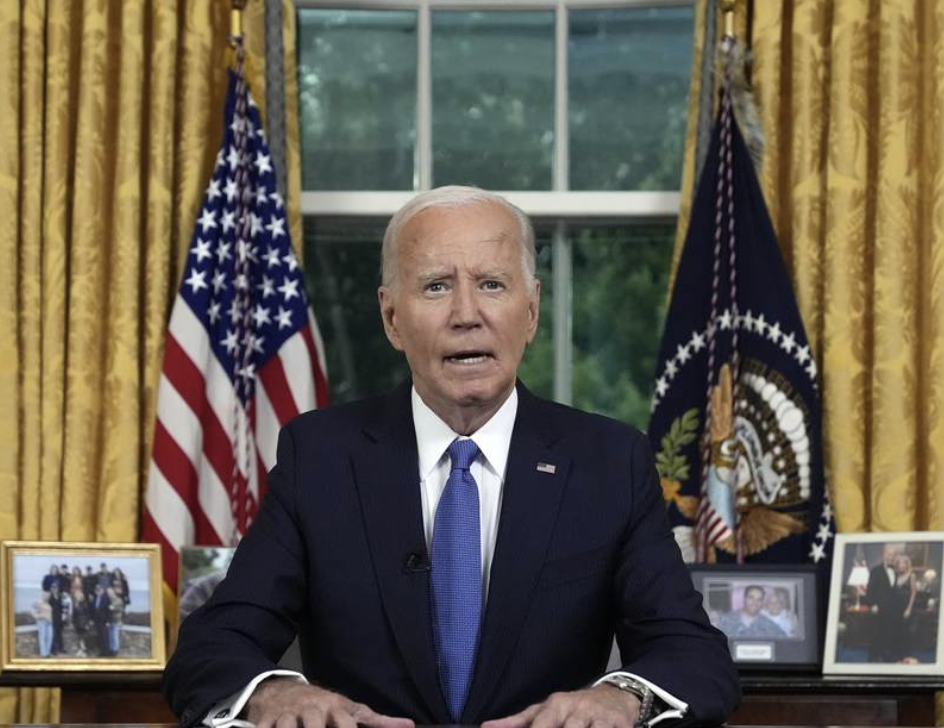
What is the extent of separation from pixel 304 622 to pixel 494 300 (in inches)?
23.5

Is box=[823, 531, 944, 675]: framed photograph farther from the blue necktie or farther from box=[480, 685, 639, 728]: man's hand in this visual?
box=[480, 685, 639, 728]: man's hand

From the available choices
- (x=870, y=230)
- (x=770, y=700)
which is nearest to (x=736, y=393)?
(x=870, y=230)

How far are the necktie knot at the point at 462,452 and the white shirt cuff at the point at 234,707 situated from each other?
552mm

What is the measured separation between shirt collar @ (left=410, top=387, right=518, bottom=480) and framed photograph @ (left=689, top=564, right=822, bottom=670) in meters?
1.48

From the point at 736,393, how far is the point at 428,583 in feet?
6.75

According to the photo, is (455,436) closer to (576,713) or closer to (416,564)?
(416,564)

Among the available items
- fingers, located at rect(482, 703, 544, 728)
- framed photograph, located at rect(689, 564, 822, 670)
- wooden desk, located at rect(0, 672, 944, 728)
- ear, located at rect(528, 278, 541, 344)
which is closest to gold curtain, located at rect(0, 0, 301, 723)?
wooden desk, located at rect(0, 672, 944, 728)

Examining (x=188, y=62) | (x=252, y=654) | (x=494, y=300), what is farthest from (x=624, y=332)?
(x=252, y=654)

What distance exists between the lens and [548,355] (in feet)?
16.5

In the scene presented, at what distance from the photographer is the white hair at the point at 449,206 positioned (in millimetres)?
2686

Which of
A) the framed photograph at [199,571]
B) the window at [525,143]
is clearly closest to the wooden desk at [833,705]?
the window at [525,143]

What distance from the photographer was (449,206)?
8.79ft

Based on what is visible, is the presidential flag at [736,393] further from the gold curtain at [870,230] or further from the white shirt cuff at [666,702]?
the white shirt cuff at [666,702]

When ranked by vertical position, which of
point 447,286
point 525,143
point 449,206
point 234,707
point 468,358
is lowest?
point 234,707
